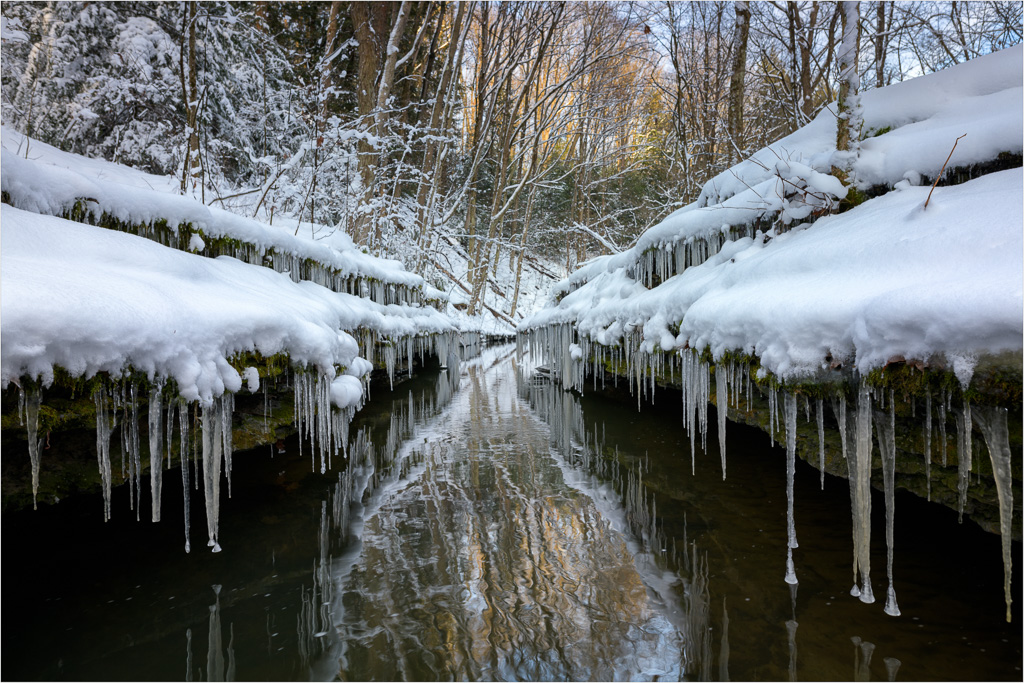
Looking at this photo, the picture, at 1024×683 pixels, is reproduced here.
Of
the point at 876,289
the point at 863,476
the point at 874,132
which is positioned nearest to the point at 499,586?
the point at 863,476

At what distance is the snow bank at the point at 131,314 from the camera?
2.04 metres

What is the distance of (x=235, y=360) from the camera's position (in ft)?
9.55

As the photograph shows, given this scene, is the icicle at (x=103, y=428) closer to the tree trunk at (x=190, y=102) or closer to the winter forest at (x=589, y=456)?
the winter forest at (x=589, y=456)

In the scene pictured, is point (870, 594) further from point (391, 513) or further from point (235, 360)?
point (235, 360)

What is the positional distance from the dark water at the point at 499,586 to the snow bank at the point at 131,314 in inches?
56.9

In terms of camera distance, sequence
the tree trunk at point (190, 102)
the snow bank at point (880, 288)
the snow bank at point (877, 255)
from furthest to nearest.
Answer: the tree trunk at point (190, 102) → the snow bank at point (877, 255) → the snow bank at point (880, 288)

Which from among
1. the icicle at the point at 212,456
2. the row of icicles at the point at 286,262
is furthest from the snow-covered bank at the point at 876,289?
the row of icicles at the point at 286,262

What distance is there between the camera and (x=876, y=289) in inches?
98.3

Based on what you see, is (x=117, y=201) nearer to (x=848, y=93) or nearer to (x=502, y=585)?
(x=502, y=585)

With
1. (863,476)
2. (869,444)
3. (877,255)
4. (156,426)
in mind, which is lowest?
(863,476)

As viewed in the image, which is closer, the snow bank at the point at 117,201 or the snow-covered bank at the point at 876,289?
the snow-covered bank at the point at 876,289

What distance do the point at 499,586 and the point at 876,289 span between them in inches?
114

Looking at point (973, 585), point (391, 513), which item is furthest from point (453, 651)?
point (973, 585)

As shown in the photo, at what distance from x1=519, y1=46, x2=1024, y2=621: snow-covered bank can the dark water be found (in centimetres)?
42
